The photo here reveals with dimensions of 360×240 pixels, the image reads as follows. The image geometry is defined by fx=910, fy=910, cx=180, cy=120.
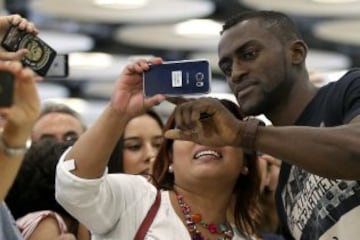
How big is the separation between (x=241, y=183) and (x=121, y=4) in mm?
5373

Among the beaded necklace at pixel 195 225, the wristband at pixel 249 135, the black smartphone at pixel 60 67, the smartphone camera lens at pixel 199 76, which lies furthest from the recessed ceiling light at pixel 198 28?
the wristband at pixel 249 135

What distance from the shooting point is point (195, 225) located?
2832 millimetres

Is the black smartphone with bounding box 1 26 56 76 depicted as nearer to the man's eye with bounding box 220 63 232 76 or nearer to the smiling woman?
the smiling woman

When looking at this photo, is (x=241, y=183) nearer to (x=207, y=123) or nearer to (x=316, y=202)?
(x=316, y=202)

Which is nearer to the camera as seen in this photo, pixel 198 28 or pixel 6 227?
pixel 6 227

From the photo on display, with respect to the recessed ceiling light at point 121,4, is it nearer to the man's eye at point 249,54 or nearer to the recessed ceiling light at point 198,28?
the recessed ceiling light at point 198,28

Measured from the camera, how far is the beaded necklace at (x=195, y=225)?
2.80m

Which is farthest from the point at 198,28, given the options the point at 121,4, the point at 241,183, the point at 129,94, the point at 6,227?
the point at 6,227

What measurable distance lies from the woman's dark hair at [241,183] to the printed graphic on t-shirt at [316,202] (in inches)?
15.7

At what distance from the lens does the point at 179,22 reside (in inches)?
362

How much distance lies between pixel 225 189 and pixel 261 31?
594mm

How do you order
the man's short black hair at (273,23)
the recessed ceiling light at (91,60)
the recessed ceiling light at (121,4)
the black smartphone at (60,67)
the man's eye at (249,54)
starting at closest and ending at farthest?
the black smartphone at (60,67) → the man's eye at (249,54) → the man's short black hair at (273,23) → the recessed ceiling light at (121,4) → the recessed ceiling light at (91,60)

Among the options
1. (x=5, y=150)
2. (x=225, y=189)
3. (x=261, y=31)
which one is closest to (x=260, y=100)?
(x=261, y=31)

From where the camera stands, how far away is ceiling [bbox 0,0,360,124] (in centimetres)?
834
